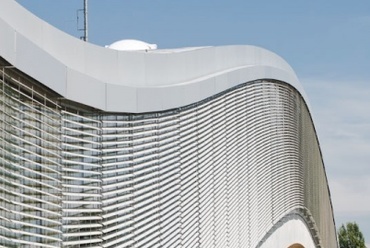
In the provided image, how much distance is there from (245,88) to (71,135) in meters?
13.0

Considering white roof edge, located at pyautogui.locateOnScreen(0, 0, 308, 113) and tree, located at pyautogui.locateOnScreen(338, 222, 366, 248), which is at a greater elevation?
tree, located at pyautogui.locateOnScreen(338, 222, 366, 248)

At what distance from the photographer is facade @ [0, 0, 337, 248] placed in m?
13.3

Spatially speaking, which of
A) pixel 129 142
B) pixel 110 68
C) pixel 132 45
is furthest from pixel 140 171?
pixel 132 45

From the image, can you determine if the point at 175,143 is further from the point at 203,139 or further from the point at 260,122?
the point at 260,122

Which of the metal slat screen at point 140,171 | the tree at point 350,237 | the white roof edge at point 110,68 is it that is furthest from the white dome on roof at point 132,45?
the tree at point 350,237

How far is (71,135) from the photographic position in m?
15.1

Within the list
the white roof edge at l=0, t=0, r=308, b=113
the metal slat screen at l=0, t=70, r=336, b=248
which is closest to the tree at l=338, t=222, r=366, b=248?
the metal slat screen at l=0, t=70, r=336, b=248

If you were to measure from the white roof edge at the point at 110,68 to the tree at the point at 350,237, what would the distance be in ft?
208

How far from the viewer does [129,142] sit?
1745cm

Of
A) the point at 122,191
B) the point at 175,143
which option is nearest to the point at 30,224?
the point at 122,191

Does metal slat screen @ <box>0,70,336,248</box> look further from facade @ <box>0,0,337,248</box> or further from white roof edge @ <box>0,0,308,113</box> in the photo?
white roof edge @ <box>0,0,308,113</box>

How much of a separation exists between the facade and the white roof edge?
0.08 ft

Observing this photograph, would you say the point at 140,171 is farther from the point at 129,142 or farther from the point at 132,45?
the point at 132,45

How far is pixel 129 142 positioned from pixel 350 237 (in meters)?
72.2
